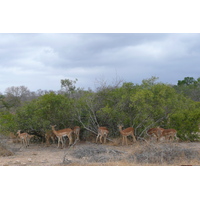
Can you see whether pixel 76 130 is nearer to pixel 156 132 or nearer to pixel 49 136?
pixel 49 136

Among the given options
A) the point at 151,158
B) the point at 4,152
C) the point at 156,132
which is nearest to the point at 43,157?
the point at 4,152

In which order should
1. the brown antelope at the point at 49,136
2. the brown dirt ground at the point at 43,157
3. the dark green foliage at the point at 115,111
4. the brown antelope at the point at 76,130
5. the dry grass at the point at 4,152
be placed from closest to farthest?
the brown dirt ground at the point at 43,157 → the dry grass at the point at 4,152 → the dark green foliage at the point at 115,111 → the brown antelope at the point at 49,136 → the brown antelope at the point at 76,130

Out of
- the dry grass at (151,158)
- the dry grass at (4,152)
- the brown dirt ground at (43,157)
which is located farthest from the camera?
the dry grass at (4,152)

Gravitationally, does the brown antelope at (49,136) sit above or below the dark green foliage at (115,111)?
below

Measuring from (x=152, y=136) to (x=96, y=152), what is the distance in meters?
4.51

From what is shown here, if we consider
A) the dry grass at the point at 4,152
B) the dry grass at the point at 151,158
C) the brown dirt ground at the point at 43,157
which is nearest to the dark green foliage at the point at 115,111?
the brown dirt ground at the point at 43,157

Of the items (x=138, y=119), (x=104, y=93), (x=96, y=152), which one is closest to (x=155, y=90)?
(x=138, y=119)

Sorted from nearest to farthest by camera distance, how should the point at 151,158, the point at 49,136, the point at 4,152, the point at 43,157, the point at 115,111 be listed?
the point at 151,158, the point at 43,157, the point at 4,152, the point at 115,111, the point at 49,136

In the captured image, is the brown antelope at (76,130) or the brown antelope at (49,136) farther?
the brown antelope at (76,130)

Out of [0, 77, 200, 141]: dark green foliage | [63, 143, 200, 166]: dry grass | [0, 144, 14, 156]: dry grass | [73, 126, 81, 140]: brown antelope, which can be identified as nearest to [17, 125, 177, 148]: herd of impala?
[73, 126, 81, 140]: brown antelope

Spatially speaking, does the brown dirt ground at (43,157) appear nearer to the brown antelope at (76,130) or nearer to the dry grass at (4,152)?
the dry grass at (4,152)

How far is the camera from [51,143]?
16875mm

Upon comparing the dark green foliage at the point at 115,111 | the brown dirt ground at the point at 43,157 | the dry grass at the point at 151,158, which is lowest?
the brown dirt ground at the point at 43,157

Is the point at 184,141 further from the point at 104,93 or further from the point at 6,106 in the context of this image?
the point at 6,106
